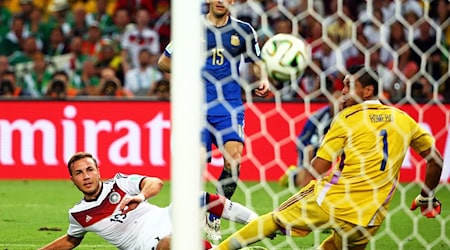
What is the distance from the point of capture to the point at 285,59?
6.75 metres

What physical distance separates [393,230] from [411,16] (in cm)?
345

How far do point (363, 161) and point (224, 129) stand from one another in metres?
2.04

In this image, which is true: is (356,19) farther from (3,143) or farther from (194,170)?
(194,170)

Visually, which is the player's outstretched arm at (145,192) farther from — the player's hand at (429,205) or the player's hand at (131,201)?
the player's hand at (429,205)

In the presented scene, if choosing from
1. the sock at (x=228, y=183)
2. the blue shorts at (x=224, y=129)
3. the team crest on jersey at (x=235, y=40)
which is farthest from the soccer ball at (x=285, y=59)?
the sock at (x=228, y=183)

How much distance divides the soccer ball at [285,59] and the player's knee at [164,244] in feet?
6.40

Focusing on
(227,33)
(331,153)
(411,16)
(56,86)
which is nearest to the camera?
(331,153)

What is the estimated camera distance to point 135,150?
400 inches

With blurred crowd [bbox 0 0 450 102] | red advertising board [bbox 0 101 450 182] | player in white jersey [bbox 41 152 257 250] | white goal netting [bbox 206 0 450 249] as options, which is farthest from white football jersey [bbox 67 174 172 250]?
red advertising board [bbox 0 101 450 182]

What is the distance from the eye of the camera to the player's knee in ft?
17.0

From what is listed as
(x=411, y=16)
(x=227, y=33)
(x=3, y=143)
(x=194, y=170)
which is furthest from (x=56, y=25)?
(x=194, y=170)

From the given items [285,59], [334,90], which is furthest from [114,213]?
[334,90]

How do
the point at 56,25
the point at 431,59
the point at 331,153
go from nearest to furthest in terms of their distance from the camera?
1. the point at 331,153
2. the point at 431,59
3. the point at 56,25

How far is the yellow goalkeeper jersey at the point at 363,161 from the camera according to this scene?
191 inches
